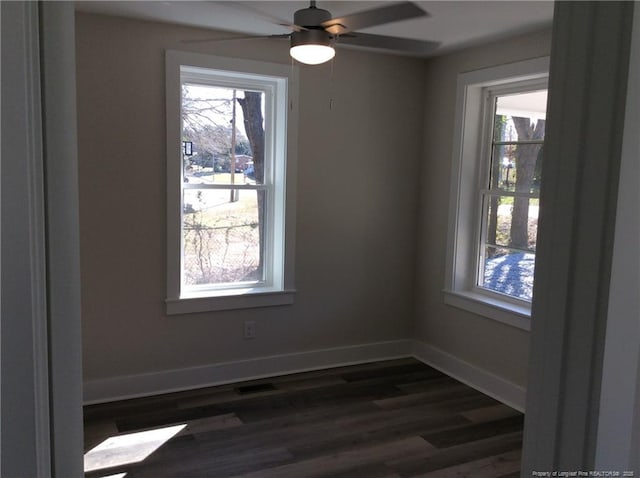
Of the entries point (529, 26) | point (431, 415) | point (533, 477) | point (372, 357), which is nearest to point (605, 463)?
point (533, 477)

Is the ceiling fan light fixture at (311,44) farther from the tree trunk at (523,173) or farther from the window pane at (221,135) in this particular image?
the tree trunk at (523,173)

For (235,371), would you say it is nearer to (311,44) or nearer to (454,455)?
(454,455)

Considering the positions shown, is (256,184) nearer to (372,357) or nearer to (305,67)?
(305,67)

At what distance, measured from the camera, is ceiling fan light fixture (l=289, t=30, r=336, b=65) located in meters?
2.38

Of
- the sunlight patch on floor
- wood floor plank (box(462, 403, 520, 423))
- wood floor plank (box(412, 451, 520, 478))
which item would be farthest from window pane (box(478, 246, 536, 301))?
the sunlight patch on floor

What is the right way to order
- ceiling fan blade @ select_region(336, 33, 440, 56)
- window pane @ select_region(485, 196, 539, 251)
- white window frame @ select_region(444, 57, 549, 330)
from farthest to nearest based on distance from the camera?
1. white window frame @ select_region(444, 57, 549, 330)
2. window pane @ select_region(485, 196, 539, 251)
3. ceiling fan blade @ select_region(336, 33, 440, 56)

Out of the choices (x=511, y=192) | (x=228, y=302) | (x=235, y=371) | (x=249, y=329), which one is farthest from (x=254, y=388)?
(x=511, y=192)

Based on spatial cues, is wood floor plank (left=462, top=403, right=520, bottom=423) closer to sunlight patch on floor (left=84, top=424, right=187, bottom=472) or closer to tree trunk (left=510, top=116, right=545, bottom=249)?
tree trunk (left=510, top=116, right=545, bottom=249)

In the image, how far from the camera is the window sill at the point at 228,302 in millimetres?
3580

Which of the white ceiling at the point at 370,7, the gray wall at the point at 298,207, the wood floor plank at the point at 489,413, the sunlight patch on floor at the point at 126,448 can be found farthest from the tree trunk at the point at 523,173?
the sunlight patch on floor at the point at 126,448

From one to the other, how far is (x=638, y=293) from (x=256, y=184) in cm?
331

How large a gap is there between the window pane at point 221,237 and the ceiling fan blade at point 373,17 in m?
1.70

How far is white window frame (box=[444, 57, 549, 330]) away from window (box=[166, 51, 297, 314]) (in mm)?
1193

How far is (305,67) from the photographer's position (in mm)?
3803
